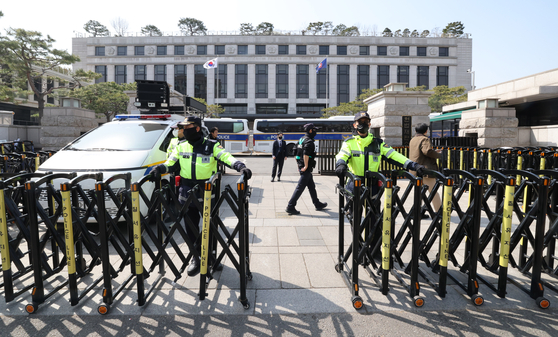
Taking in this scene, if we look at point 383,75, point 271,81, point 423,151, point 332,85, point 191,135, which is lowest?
point 423,151

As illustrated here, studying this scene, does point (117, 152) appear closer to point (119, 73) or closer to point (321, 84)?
point (321, 84)

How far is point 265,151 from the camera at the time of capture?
91.9ft

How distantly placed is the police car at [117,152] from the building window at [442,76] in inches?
2302

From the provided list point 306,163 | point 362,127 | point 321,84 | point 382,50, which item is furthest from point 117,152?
point 382,50

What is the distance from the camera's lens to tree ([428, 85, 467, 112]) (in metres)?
41.0

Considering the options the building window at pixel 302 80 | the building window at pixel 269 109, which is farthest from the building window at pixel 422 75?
the building window at pixel 269 109

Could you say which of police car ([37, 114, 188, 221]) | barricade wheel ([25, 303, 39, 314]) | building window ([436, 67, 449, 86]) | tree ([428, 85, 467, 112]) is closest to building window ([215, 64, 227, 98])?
tree ([428, 85, 467, 112])

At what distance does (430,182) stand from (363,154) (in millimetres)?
3092

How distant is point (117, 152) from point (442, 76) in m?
60.7

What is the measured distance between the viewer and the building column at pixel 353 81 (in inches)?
2158

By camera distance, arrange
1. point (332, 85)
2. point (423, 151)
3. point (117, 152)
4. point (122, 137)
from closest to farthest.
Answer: point (117, 152) < point (423, 151) < point (122, 137) < point (332, 85)

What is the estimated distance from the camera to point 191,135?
4098mm

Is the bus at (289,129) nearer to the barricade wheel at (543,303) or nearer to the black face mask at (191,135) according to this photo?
the black face mask at (191,135)

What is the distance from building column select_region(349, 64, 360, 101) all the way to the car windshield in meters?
50.7
